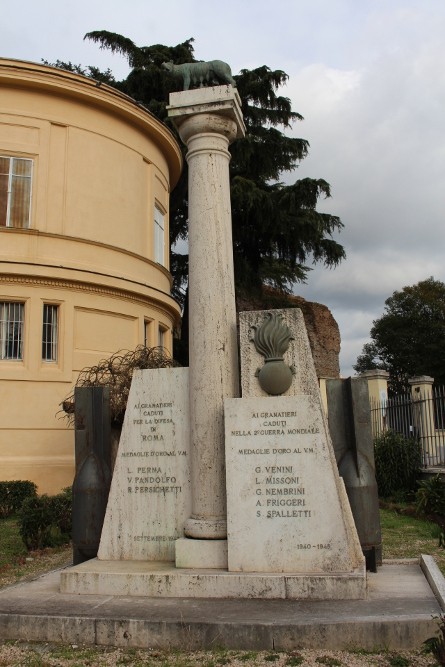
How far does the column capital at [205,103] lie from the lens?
6484 millimetres

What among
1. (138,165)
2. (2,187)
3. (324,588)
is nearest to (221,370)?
(324,588)

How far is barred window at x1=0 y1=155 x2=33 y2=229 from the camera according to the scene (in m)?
15.9

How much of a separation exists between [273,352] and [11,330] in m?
10.8

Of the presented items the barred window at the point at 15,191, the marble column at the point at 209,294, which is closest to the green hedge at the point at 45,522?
the marble column at the point at 209,294

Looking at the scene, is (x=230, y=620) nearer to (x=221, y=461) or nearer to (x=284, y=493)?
(x=284, y=493)

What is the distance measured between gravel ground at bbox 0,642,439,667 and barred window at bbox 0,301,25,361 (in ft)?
37.2

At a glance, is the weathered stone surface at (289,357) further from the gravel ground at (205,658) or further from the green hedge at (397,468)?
the green hedge at (397,468)

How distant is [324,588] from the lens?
5047 mm

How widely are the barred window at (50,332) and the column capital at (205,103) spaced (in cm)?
993

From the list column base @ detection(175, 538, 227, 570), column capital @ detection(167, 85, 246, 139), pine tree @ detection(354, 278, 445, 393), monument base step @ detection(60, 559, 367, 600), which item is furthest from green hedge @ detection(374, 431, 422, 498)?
→ pine tree @ detection(354, 278, 445, 393)

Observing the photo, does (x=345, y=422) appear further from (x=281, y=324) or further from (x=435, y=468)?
(x=435, y=468)

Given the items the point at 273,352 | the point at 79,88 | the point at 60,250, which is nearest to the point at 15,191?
the point at 60,250

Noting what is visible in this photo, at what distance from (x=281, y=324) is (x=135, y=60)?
75.3 ft

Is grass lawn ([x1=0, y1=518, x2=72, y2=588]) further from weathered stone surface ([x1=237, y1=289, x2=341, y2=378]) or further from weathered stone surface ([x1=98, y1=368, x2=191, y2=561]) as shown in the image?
weathered stone surface ([x1=237, y1=289, x2=341, y2=378])
